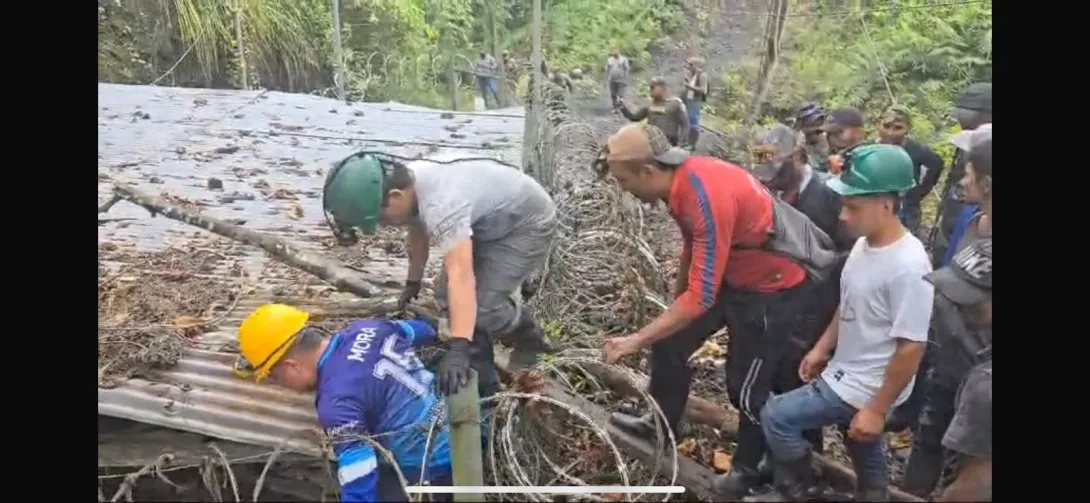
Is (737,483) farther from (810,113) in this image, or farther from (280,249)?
(280,249)

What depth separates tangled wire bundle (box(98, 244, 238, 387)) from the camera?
337 cm

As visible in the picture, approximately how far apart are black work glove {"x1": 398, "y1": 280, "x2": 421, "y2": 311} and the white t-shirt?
1627 mm

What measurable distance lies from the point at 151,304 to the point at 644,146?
214 centimetres

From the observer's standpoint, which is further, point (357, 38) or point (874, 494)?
point (357, 38)

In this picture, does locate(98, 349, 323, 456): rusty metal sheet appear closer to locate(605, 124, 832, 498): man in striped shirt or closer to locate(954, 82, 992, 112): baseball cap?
locate(605, 124, 832, 498): man in striped shirt

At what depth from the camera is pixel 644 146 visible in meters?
3.07

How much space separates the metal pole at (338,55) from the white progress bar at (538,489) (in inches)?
62.9

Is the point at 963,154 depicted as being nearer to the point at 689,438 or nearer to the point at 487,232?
the point at 689,438

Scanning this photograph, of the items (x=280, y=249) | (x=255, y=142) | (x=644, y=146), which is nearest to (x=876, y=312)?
(x=644, y=146)

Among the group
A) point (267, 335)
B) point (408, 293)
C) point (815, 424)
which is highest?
point (408, 293)

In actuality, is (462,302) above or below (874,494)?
above

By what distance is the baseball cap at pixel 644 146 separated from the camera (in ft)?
10.0
